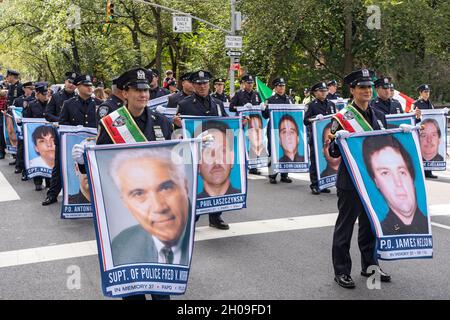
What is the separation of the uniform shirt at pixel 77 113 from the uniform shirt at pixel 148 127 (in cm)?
381

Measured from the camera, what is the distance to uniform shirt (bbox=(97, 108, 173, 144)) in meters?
4.53

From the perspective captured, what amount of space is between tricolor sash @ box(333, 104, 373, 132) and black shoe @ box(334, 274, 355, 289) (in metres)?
1.28

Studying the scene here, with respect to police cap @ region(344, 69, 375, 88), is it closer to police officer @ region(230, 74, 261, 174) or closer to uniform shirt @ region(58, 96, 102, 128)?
uniform shirt @ region(58, 96, 102, 128)

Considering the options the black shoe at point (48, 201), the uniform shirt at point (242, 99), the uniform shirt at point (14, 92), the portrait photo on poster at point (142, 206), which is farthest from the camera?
the uniform shirt at point (14, 92)

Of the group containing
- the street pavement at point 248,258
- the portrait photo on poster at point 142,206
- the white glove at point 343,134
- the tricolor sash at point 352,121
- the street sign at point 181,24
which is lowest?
the street pavement at point 248,258

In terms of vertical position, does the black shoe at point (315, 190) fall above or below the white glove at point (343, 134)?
below

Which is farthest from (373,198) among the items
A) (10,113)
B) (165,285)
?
(10,113)

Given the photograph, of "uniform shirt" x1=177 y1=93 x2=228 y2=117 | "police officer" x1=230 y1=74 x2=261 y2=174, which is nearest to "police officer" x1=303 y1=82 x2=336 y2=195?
"police officer" x1=230 y1=74 x2=261 y2=174

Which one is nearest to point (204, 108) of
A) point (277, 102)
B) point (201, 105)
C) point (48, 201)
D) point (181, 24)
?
point (201, 105)

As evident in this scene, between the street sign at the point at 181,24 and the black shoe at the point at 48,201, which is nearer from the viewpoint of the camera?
the black shoe at the point at 48,201

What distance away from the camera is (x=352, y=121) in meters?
5.08

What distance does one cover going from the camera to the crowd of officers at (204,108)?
182 inches

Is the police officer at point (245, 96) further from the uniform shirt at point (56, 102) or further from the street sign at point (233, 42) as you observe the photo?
the street sign at point (233, 42)

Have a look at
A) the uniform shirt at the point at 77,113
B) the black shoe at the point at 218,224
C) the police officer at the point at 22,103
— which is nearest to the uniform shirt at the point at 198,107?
the black shoe at the point at 218,224
